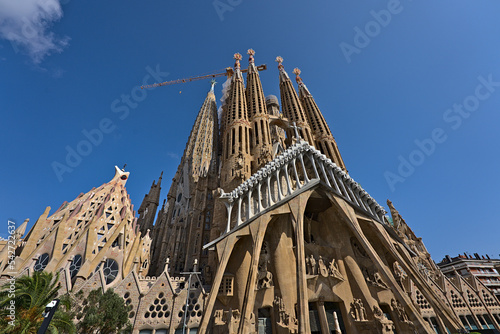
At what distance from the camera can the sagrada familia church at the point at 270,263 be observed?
14.0 metres

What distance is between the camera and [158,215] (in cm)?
3491

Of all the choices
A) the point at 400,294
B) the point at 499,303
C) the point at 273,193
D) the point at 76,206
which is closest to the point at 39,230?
the point at 76,206

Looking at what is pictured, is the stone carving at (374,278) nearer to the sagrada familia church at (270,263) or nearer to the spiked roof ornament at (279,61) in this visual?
the sagrada familia church at (270,263)

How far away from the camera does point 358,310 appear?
571 inches

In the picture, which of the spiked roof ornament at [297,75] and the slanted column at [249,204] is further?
the spiked roof ornament at [297,75]

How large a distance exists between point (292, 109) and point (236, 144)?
13559 millimetres

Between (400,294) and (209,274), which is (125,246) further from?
(400,294)

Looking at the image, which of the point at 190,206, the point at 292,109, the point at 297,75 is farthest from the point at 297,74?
the point at 190,206

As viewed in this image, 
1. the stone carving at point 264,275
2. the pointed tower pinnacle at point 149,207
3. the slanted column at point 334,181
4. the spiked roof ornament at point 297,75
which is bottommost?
the stone carving at point 264,275

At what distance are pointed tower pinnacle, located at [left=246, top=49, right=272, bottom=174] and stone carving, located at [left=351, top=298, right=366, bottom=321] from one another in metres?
14.1

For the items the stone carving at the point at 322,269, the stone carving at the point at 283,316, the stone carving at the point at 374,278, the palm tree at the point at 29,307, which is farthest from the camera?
the stone carving at the point at 374,278

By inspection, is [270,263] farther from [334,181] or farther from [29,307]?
[29,307]

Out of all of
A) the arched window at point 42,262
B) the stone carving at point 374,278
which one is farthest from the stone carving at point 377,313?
the arched window at point 42,262

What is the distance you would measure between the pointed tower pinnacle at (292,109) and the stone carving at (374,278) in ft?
54.8
